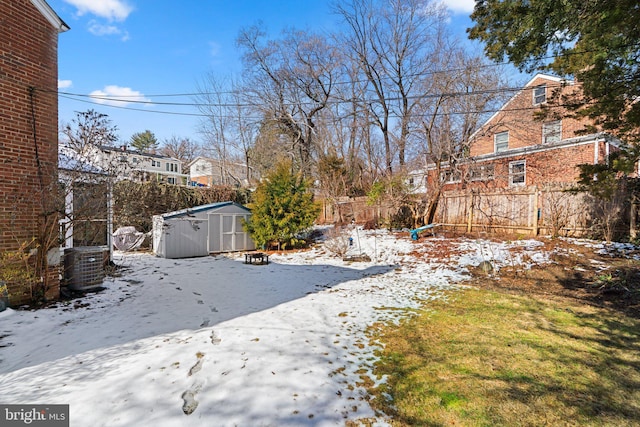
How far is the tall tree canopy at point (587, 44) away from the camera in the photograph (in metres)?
4.56

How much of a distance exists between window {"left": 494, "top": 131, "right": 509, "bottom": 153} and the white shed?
1648 cm

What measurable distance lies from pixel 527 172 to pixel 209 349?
61.6 feet

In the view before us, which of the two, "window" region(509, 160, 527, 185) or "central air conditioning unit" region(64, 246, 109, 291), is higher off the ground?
"window" region(509, 160, 527, 185)

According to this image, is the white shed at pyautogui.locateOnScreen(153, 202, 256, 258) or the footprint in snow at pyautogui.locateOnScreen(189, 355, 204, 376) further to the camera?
the white shed at pyautogui.locateOnScreen(153, 202, 256, 258)

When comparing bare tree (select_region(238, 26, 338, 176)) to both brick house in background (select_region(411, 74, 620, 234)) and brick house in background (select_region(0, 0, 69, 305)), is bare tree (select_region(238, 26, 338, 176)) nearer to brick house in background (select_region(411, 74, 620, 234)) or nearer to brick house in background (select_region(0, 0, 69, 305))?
brick house in background (select_region(411, 74, 620, 234))

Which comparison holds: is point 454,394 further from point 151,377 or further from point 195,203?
point 195,203

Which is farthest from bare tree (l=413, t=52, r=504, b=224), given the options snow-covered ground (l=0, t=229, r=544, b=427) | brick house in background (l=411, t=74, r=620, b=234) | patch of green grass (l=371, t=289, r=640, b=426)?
patch of green grass (l=371, t=289, r=640, b=426)

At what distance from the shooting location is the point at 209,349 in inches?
142

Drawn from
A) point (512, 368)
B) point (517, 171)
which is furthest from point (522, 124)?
point (512, 368)

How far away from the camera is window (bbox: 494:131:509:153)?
18.8 m

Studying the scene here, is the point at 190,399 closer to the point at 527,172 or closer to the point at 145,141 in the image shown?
the point at 527,172

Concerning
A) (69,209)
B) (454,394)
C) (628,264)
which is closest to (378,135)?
(628,264)

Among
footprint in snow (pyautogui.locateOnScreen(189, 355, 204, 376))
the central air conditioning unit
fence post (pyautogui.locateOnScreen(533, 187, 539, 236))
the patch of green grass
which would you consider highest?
fence post (pyautogui.locateOnScreen(533, 187, 539, 236))

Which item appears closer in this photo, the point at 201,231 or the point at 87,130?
the point at 87,130
